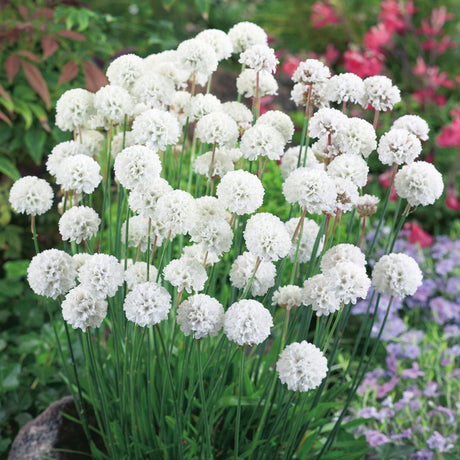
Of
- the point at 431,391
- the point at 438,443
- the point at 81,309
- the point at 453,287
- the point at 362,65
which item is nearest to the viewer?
the point at 81,309

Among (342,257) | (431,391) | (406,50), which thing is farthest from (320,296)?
(406,50)

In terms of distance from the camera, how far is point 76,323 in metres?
1.15

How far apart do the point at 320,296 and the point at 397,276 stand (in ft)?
0.47

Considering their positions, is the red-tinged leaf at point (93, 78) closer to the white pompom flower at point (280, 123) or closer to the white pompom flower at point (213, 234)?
the white pompom flower at point (280, 123)

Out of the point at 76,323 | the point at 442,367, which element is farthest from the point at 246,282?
the point at 442,367

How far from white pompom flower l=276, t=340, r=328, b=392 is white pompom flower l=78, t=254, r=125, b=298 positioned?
1.07 ft

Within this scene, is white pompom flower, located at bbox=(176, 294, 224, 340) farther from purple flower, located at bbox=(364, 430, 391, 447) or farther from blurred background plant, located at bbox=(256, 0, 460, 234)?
blurred background plant, located at bbox=(256, 0, 460, 234)

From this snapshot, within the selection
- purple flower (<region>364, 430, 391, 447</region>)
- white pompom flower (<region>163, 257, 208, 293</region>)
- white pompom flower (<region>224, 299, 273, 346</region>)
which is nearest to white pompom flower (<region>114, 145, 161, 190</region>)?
white pompom flower (<region>163, 257, 208, 293</region>)

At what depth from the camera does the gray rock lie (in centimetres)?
166

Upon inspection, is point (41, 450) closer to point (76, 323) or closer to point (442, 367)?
point (76, 323)

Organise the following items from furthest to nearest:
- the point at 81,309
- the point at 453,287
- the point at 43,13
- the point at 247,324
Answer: the point at 453,287 → the point at 43,13 → the point at 81,309 → the point at 247,324

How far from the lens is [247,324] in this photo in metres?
1.04

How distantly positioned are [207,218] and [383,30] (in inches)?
118

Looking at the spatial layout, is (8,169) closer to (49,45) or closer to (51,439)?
(49,45)
